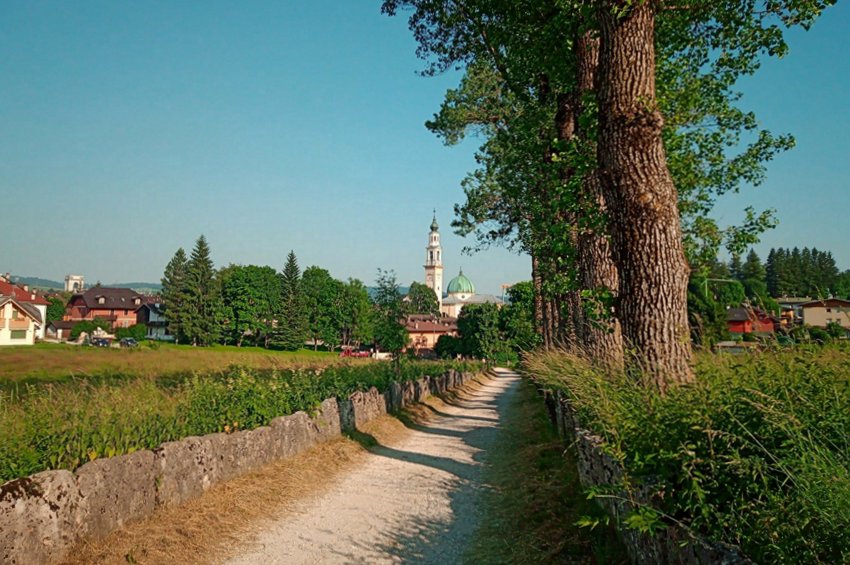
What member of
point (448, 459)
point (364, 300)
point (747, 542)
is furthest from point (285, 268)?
point (747, 542)

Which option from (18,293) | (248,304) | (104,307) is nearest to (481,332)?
(248,304)

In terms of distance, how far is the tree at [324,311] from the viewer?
84.1m

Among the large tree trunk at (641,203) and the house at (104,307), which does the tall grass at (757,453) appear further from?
the house at (104,307)

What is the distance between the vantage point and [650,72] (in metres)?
6.33

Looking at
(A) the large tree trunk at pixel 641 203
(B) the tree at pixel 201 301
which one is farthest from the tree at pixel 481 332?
(A) the large tree trunk at pixel 641 203

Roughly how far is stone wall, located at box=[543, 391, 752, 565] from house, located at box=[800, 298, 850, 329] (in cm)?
166

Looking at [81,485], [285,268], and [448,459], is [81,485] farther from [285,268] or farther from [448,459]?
[285,268]

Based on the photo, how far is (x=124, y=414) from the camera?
663 cm

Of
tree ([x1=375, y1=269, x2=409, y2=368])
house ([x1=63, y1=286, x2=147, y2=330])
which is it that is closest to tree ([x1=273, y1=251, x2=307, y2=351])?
house ([x1=63, y1=286, x2=147, y2=330])

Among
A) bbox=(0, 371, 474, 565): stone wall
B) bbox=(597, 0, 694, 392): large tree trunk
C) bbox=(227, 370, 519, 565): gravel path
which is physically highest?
bbox=(597, 0, 694, 392): large tree trunk

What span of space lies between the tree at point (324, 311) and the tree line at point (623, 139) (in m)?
67.9

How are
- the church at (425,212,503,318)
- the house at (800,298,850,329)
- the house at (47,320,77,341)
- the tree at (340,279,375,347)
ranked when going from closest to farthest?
the house at (800,298,850,329), the tree at (340,279,375,347), the house at (47,320,77,341), the church at (425,212,503,318)

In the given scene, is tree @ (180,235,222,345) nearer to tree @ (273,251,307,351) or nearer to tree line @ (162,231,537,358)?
tree line @ (162,231,537,358)

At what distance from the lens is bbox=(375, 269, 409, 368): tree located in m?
24.1
